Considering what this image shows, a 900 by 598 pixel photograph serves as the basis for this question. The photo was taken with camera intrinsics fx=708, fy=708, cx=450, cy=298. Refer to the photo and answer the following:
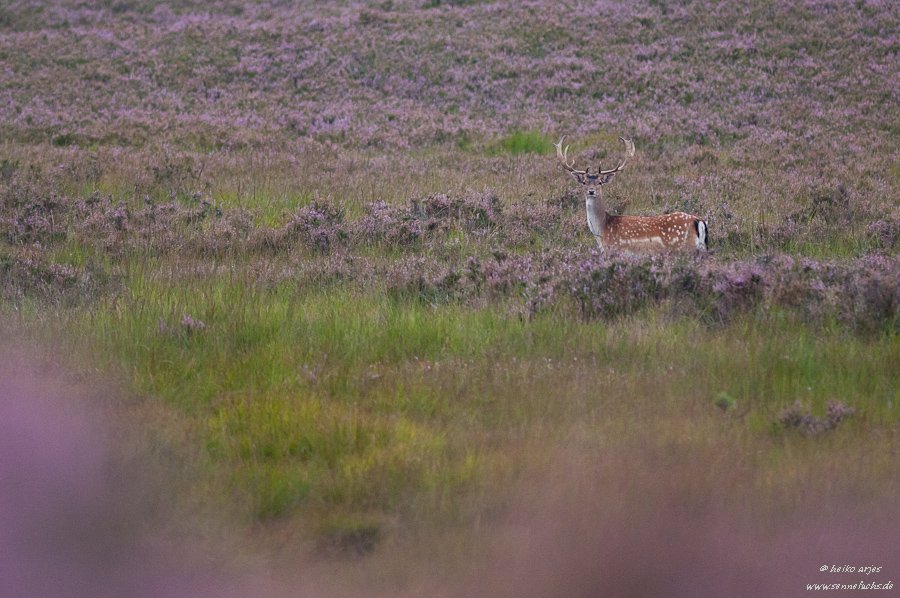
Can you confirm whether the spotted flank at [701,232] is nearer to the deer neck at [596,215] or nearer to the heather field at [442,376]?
the heather field at [442,376]

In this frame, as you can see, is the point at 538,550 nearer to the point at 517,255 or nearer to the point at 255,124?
the point at 517,255

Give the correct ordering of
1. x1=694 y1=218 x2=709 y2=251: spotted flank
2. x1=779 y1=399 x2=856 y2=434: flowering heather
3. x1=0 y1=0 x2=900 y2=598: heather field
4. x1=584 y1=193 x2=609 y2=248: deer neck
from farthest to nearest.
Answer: x1=584 y1=193 x2=609 y2=248: deer neck → x1=694 y1=218 x2=709 y2=251: spotted flank → x1=779 y1=399 x2=856 y2=434: flowering heather → x1=0 y1=0 x2=900 y2=598: heather field

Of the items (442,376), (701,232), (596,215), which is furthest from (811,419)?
(596,215)

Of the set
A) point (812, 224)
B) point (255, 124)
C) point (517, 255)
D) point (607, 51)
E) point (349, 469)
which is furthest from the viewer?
point (607, 51)

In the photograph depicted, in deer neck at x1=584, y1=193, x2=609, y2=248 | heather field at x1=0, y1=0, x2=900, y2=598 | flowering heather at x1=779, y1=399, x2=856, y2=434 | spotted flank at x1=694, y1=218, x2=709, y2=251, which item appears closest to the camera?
heather field at x1=0, y1=0, x2=900, y2=598

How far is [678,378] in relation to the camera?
4039mm

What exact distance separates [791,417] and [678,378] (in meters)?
0.67

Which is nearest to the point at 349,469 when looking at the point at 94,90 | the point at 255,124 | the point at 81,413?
the point at 81,413

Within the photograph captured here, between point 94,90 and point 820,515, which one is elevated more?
point 94,90

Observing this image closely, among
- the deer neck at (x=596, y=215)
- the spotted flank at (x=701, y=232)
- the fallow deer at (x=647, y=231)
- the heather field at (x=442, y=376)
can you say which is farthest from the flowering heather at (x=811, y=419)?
the deer neck at (x=596, y=215)

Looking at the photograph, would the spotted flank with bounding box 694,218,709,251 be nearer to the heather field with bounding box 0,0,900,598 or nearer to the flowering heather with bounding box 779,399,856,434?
the heather field with bounding box 0,0,900,598

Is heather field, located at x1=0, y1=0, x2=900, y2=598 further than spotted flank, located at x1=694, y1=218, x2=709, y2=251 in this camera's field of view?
No

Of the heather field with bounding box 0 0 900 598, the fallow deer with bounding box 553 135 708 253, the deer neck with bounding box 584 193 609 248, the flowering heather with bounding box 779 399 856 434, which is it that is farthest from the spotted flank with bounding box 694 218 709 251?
the flowering heather with bounding box 779 399 856 434

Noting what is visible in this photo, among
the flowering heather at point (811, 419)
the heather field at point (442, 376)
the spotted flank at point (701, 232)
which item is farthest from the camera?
the spotted flank at point (701, 232)
